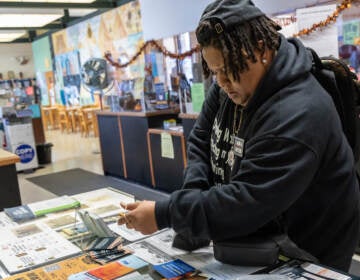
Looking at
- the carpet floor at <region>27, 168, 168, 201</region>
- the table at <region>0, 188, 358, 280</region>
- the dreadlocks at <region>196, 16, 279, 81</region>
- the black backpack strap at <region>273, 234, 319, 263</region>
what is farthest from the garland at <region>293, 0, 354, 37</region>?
the black backpack strap at <region>273, 234, 319, 263</region>

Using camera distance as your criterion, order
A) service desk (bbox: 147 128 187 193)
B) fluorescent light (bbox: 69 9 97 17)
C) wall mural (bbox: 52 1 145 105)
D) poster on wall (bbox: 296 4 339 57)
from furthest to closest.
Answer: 1. fluorescent light (bbox: 69 9 97 17)
2. wall mural (bbox: 52 1 145 105)
3. service desk (bbox: 147 128 187 193)
4. poster on wall (bbox: 296 4 339 57)

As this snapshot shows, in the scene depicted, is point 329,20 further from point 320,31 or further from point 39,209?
point 39,209

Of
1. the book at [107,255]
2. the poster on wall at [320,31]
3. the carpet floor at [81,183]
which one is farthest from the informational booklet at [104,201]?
the carpet floor at [81,183]

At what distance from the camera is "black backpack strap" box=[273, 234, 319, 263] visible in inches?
39.7

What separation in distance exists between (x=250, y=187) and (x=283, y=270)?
0.85 feet

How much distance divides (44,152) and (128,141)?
2400mm

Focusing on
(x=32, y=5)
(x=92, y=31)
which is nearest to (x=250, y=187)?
(x=32, y=5)

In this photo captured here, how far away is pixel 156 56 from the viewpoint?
5.54m

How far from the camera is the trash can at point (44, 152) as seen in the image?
697cm

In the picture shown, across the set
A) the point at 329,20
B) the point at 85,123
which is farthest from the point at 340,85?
the point at 85,123

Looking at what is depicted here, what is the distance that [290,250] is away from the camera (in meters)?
1.02

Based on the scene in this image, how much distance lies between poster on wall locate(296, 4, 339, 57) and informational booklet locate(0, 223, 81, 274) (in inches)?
106

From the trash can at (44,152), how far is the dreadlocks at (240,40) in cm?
644

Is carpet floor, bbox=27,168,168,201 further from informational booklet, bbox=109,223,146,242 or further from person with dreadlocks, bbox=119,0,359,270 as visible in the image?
person with dreadlocks, bbox=119,0,359,270
